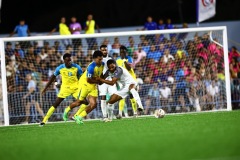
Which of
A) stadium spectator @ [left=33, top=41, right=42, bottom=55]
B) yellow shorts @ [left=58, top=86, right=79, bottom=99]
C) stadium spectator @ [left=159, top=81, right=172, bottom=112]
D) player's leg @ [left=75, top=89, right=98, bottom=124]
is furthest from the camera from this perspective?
stadium spectator @ [left=159, top=81, right=172, bottom=112]

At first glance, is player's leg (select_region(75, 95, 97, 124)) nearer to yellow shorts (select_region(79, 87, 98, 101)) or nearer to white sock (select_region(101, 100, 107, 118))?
yellow shorts (select_region(79, 87, 98, 101))

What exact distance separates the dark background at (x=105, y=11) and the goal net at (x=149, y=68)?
3276 mm

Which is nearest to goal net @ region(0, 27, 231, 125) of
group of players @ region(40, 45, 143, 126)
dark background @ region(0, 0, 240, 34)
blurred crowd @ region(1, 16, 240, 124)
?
blurred crowd @ region(1, 16, 240, 124)

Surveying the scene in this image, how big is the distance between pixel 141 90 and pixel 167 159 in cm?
1320

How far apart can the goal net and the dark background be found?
3276 mm

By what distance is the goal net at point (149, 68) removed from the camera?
20344mm

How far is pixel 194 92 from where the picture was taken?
68.7 ft

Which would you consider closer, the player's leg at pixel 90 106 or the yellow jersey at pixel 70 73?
the player's leg at pixel 90 106

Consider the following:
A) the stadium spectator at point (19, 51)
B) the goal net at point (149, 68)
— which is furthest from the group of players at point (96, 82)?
the stadium spectator at point (19, 51)

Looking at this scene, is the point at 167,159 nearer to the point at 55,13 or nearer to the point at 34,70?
the point at 34,70

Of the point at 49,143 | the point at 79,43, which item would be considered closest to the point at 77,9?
the point at 79,43

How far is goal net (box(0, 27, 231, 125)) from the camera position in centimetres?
2034

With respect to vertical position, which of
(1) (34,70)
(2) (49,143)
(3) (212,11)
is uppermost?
(3) (212,11)

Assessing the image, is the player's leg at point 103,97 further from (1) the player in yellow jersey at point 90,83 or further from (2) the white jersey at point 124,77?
(2) the white jersey at point 124,77
